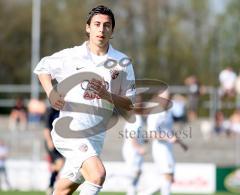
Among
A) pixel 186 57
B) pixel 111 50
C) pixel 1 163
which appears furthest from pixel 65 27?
pixel 111 50

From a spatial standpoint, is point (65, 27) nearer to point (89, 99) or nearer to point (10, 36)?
point (10, 36)

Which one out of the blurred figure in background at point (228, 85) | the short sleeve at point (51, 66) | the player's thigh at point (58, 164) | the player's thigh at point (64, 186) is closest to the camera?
the player's thigh at point (64, 186)

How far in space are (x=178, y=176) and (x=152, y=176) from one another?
772 mm

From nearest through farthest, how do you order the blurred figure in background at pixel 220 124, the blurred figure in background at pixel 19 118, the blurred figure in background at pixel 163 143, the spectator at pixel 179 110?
the blurred figure in background at pixel 163 143 → the spectator at pixel 179 110 → the blurred figure in background at pixel 220 124 → the blurred figure in background at pixel 19 118

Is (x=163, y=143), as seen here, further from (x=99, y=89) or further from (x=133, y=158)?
(x=99, y=89)

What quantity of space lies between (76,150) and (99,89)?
71 centimetres

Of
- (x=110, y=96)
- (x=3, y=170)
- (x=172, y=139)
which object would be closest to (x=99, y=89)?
(x=110, y=96)

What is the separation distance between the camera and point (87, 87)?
8180 millimetres

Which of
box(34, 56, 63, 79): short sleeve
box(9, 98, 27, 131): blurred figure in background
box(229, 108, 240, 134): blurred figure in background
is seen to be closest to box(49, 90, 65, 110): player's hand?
box(34, 56, 63, 79): short sleeve

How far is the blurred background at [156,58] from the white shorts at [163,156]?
9552 millimetres

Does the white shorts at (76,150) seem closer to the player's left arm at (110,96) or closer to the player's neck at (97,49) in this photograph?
the player's left arm at (110,96)

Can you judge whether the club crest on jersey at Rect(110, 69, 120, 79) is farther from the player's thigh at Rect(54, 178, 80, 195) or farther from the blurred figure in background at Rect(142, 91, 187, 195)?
the blurred figure in background at Rect(142, 91, 187, 195)

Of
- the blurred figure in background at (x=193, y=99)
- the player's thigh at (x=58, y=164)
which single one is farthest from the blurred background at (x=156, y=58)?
the player's thigh at (x=58, y=164)

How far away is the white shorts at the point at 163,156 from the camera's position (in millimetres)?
14602
